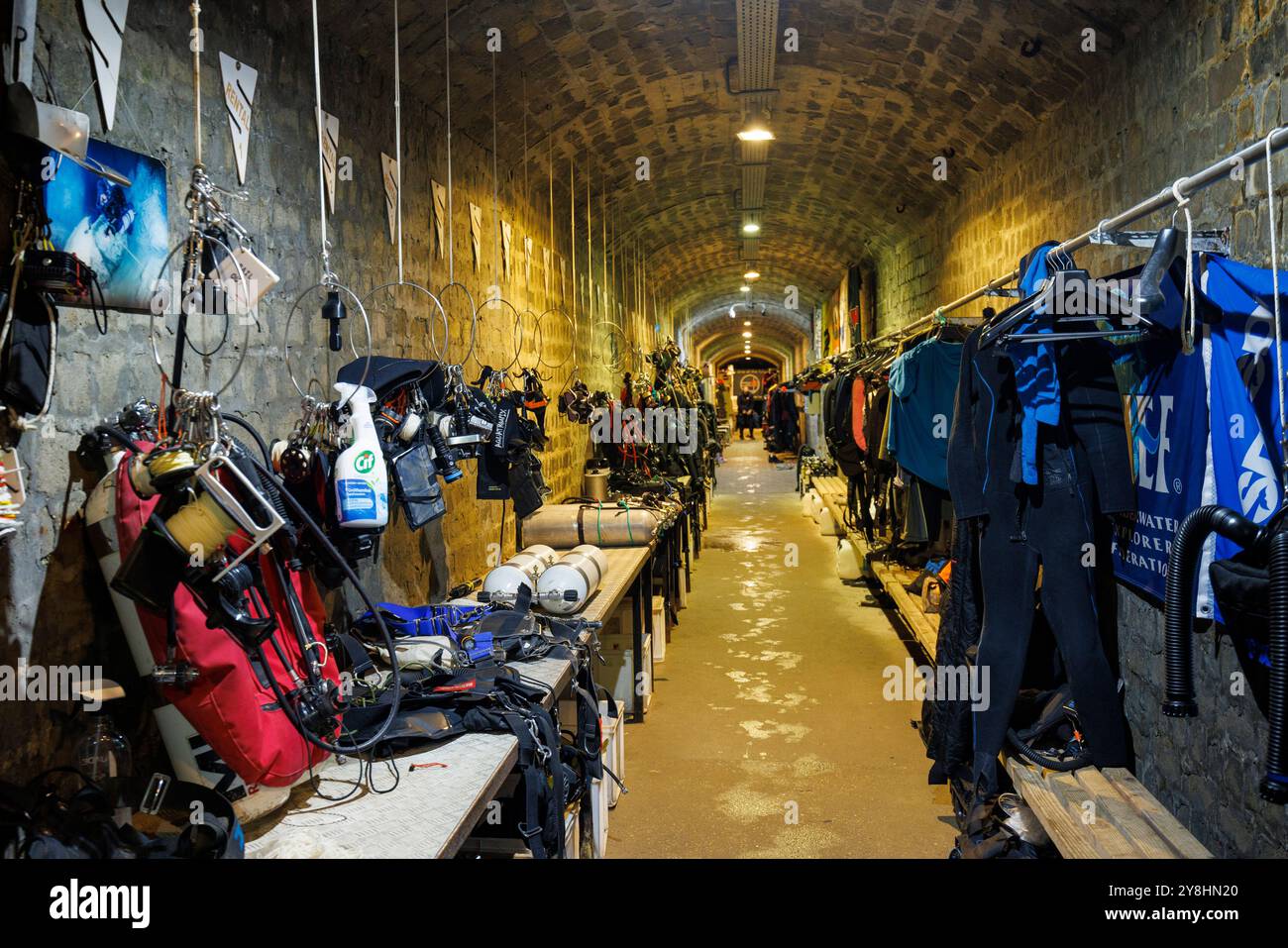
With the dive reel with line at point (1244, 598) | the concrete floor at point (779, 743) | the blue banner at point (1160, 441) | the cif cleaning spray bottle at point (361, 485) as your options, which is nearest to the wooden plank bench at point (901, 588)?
the concrete floor at point (779, 743)

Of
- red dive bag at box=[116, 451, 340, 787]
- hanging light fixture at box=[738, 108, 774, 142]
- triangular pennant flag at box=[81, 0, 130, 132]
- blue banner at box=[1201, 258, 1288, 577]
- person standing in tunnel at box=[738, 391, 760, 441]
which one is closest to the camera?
red dive bag at box=[116, 451, 340, 787]

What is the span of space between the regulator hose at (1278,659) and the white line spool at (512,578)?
271 centimetres

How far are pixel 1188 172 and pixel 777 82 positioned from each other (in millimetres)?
3776

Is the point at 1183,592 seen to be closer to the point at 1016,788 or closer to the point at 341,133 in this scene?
the point at 1016,788

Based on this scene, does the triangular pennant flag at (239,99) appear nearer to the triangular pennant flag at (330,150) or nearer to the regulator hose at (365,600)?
the triangular pennant flag at (330,150)

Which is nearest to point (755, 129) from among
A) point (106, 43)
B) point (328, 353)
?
point (328, 353)

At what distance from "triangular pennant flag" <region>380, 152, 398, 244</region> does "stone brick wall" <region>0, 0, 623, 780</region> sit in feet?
0.20

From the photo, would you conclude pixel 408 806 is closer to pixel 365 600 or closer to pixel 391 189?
pixel 365 600

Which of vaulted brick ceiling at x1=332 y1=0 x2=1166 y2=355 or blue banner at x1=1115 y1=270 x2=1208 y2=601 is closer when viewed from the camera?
blue banner at x1=1115 y1=270 x2=1208 y2=601

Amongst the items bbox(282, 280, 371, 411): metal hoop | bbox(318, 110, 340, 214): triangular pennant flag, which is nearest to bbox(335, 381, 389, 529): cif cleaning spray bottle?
bbox(282, 280, 371, 411): metal hoop

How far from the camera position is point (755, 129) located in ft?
24.8

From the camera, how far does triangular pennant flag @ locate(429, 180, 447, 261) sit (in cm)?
477

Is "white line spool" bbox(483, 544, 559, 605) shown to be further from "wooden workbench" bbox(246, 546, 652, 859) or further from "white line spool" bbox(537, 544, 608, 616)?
"wooden workbench" bbox(246, 546, 652, 859)

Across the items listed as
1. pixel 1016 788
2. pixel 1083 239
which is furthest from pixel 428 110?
pixel 1016 788
